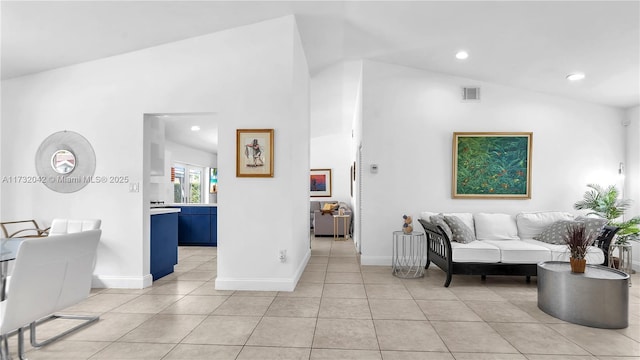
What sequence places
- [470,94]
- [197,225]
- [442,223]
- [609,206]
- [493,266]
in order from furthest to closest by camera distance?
[197,225] → [470,94] → [609,206] → [442,223] → [493,266]

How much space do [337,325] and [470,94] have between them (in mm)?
4044

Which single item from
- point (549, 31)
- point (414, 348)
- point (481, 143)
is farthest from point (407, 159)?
point (414, 348)

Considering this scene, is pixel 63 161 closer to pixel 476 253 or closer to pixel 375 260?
pixel 375 260

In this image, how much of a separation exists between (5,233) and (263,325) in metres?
3.17

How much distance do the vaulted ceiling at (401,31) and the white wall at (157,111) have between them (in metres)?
0.22

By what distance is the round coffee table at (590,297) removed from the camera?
2.85m

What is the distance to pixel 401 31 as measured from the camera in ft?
13.7

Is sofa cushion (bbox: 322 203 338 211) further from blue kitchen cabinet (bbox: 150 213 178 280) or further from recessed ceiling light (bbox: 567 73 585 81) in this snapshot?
recessed ceiling light (bbox: 567 73 585 81)

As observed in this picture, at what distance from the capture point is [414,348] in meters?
2.46

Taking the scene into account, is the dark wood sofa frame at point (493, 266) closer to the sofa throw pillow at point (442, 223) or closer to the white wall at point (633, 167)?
the sofa throw pillow at point (442, 223)

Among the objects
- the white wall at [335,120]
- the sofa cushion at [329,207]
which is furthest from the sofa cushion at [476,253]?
the sofa cushion at [329,207]

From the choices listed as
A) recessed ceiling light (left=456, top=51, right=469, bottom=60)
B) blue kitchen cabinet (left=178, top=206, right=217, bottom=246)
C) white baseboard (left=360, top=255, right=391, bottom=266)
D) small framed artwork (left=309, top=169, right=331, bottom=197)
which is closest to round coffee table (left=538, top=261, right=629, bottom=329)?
white baseboard (left=360, top=255, right=391, bottom=266)

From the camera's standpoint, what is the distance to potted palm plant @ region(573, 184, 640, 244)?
14.6 feet

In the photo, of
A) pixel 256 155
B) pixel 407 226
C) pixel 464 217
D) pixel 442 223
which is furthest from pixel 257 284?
pixel 464 217
